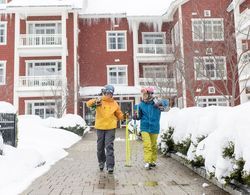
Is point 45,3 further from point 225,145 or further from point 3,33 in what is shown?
point 225,145

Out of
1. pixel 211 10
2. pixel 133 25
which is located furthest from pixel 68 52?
pixel 211 10

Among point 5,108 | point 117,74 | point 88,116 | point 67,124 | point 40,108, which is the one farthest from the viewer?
point 117,74

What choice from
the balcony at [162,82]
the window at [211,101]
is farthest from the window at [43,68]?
the window at [211,101]

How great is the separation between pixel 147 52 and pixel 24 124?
633 inches

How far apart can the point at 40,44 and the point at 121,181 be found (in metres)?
24.0

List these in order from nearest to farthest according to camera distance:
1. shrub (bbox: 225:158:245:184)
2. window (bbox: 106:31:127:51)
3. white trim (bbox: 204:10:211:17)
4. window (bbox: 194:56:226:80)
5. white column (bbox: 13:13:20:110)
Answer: shrub (bbox: 225:158:245:184)
window (bbox: 194:56:226:80)
white column (bbox: 13:13:20:110)
white trim (bbox: 204:10:211:17)
window (bbox: 106:31:127:51)

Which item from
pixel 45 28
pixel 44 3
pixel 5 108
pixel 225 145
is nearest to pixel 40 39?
pixel 45 28

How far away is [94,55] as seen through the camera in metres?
32.5

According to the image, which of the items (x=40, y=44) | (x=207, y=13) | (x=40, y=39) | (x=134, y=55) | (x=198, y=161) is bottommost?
(x=198, y=161)

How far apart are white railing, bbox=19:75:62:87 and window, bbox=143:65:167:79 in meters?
7.37

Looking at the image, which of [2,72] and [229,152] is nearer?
[229,152]

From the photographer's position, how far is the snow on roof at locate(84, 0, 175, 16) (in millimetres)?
30922

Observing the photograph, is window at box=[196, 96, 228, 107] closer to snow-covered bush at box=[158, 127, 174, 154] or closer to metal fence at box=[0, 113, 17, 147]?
snow-covered bush at box=[158, 127, 174, 154]

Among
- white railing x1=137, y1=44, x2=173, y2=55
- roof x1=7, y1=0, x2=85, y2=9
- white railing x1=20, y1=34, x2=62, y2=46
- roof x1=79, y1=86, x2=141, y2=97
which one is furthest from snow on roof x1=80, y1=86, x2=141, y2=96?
roof x1=7, y1=0, x2=85, y2=9
